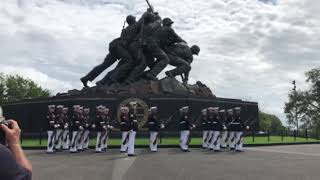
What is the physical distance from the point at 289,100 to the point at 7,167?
272ft

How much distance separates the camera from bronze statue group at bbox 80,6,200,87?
35250mm

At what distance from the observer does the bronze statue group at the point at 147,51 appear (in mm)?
35250

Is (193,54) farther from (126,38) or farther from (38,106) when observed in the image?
(38,106)

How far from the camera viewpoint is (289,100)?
83.8 metres

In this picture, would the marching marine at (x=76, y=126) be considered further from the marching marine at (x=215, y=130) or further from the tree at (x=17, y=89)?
the tree at (x=17, y=89)

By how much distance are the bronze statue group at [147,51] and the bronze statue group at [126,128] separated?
426 inches

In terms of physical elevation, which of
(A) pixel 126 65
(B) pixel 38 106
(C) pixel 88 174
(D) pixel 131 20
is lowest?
(C) pixel 88 174

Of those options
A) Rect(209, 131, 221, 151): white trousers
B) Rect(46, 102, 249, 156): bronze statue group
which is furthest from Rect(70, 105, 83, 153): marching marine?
Rect(209, 131, 221, 151): white trousers

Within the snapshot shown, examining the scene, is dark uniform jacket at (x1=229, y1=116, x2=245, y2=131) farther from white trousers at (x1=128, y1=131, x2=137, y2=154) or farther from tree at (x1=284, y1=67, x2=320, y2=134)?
tree at (x1=284, y1=67, x2=320, y2=134)

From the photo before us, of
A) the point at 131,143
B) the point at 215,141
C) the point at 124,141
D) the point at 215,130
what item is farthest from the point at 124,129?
the point at 215,130

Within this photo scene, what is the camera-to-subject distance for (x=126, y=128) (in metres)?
21.7

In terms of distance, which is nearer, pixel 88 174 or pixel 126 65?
pixel 88 174

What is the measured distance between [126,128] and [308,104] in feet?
214

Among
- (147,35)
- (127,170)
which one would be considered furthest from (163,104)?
(127,170)
